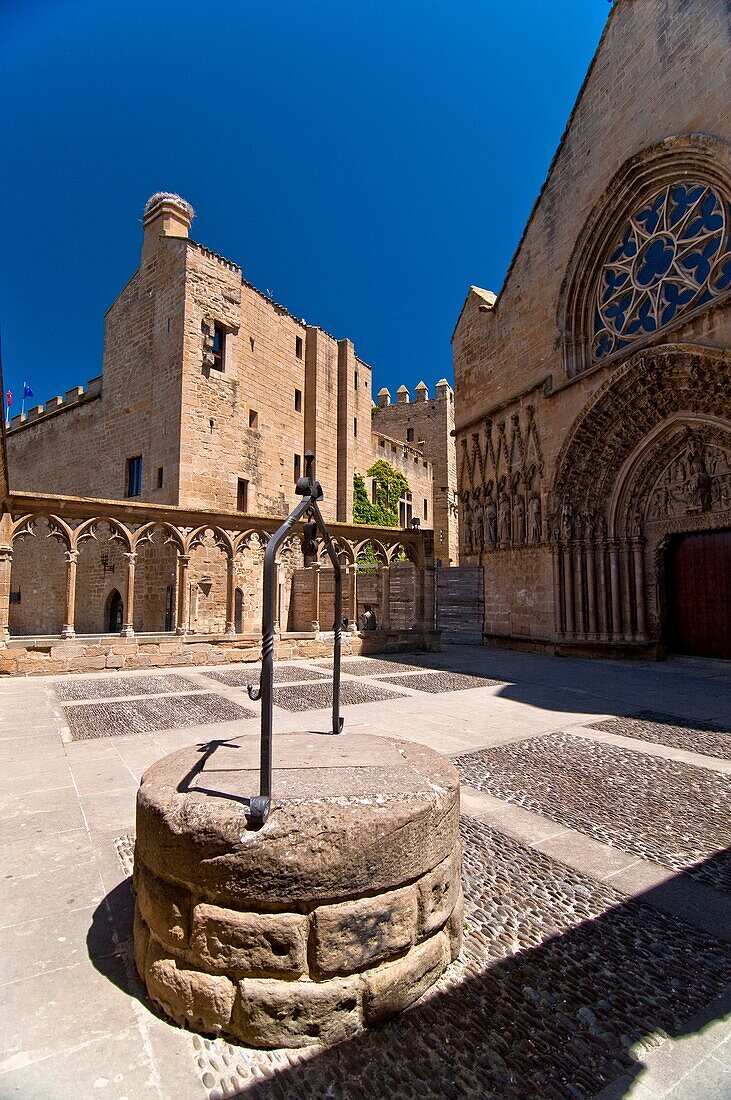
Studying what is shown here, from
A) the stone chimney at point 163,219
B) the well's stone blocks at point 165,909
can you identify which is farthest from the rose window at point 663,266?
the stone chimney at point 163,219

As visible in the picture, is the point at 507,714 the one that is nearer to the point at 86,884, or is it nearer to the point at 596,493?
the point at 86,884

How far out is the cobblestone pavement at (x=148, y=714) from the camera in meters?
5.11

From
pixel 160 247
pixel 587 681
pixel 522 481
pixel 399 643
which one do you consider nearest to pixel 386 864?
pixel 587 681

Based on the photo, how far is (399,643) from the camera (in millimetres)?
12500

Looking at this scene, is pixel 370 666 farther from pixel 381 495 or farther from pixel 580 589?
pixel 381 495

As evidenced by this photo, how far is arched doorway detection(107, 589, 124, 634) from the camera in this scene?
62.3ft

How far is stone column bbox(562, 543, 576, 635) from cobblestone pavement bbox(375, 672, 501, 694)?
14.5 feet

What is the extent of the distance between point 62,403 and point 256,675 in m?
20.4

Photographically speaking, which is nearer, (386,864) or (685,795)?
(386,864)

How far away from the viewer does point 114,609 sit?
19203 mm

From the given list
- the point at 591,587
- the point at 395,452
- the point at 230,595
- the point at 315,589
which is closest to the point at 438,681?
the point at 315,589

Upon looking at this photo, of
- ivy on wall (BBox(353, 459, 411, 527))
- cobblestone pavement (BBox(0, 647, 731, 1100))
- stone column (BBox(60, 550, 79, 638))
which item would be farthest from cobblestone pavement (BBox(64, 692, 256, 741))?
ivy on wall (BBox(353, 459, 411, 527))

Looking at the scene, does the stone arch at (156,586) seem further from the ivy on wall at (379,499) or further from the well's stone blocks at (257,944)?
the well's stone blocks at (257,944)

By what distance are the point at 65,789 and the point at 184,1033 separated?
2327 millimetres
